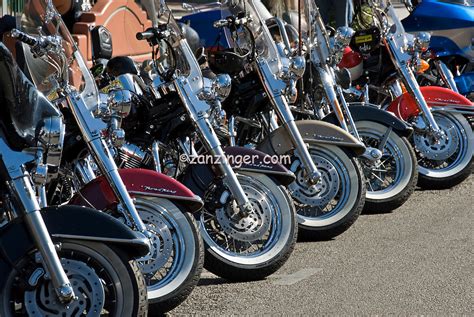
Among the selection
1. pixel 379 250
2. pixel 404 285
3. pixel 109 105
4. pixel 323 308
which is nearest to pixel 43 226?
pixel 109 105

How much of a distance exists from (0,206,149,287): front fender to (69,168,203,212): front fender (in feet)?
2.26

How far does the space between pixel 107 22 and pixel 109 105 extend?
676 centimetres

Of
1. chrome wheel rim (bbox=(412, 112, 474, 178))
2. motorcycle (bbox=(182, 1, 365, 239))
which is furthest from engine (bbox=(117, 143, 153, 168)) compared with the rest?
chrome wheel rim (bbox=(412, 112, 474, 178))

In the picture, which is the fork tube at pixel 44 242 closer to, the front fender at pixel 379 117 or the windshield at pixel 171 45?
the windshield at pixel 171 45

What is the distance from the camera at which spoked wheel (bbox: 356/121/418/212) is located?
7.66m

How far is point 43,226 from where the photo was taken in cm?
415

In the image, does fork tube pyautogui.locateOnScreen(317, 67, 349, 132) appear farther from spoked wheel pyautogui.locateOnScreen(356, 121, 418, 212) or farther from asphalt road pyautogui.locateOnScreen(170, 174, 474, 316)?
asphalt road pyautogui.locateOnScreen(170, 174, 474, 316)

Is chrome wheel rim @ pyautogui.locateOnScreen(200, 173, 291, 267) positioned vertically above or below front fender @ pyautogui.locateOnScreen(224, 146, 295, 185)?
below

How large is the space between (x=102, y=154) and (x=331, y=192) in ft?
7.29

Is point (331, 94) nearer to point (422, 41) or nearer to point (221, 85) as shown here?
point (422, 41)

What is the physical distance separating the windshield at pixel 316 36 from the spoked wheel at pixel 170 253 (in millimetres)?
2605

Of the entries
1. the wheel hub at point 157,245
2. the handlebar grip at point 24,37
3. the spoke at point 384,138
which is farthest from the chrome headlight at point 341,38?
the handlebar grip at point 24,37

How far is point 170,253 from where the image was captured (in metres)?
5.20

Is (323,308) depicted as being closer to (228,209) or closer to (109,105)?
(228,209)
